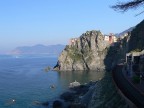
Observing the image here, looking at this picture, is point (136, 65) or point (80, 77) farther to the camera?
point (80, 77)

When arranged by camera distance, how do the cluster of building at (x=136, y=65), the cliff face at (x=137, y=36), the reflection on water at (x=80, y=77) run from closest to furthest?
the cluster of building at (x=136, y=65), the cliff face at (x=137, y=36), the reflection on water at (x=80, y=77)

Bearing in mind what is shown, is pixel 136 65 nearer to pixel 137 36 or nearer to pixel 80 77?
pixel 137 36


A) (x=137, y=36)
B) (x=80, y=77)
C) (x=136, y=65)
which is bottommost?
(x=80, y=77)

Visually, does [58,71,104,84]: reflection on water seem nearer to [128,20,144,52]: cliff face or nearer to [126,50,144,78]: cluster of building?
[128,20,144,52]: cliff face

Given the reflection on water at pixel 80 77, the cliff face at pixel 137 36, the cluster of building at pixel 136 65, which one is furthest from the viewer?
the reflection on water at pixel 80 77

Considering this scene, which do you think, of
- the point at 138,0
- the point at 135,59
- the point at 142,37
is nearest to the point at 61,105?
the point at 135,59

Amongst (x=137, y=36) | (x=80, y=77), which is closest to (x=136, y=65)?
A: (x=137, y=36)

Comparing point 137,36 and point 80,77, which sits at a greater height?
point 137,36

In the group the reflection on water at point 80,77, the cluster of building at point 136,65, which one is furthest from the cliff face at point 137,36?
the cluster of building at point 136,65

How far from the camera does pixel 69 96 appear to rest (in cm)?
8575

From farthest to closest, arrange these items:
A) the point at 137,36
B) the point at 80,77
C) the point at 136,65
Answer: the point at 80,77 → the point at 137,36 → the point at 136,65

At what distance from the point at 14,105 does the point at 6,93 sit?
2360cm

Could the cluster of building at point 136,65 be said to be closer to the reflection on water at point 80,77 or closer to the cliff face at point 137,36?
the cliff face at point 137,36

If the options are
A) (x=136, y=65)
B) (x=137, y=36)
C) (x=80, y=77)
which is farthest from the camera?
(x=80, y=77)
